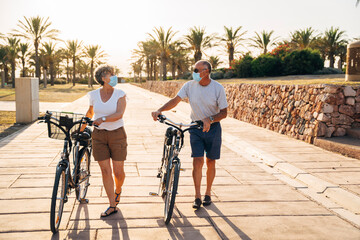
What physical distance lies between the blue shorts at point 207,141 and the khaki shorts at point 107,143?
0.86m

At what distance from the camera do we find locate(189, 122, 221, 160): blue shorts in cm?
435

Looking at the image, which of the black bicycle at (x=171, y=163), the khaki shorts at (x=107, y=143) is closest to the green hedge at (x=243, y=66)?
the black bicycle at (x=171, y=163)

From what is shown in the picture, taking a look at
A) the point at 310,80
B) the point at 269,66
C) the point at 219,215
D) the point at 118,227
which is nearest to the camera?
the point at 118,227

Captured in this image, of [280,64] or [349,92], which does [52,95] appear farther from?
[349,92]

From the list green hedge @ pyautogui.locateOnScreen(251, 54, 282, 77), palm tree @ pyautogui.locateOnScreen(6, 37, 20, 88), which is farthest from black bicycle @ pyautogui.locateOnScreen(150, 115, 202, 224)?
palm tree @ pyautogui.locateOnScreen(6, 37, 20, 88)

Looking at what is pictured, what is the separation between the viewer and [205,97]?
4305 mm

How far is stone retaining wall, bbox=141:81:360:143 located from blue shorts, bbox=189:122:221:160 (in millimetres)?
4670

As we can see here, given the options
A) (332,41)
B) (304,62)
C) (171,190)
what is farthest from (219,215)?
(332,41)

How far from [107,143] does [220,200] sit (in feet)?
5.54

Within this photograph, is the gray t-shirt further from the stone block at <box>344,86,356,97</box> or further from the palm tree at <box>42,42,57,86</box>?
the palm tree at <box>42,42,57,86</box>

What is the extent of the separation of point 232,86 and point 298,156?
27.8ft

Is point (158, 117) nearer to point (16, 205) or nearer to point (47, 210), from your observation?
point (47, 210)

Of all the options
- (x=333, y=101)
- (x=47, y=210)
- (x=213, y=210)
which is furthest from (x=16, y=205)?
(x=333, y=101)

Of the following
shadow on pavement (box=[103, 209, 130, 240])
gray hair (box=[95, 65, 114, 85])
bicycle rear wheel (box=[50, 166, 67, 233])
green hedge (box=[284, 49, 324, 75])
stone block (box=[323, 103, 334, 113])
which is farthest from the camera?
green hedge (box=[284, 49, 324, 75])
